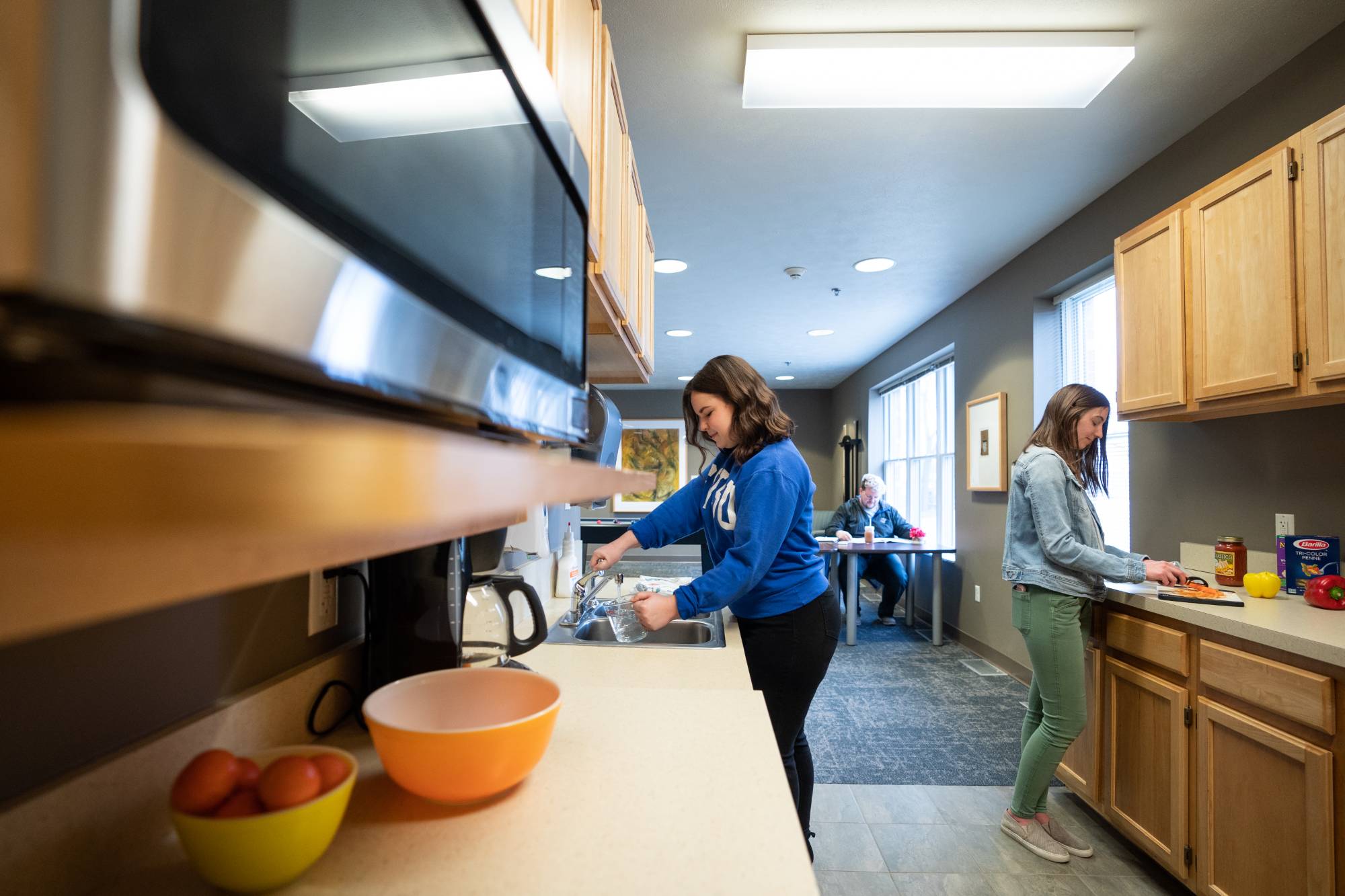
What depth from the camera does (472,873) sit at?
64 cm

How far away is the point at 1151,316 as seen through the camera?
2.35m

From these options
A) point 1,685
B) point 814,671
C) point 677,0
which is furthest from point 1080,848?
point 677,0

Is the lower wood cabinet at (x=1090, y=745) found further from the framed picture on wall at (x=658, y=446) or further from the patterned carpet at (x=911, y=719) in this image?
the framed picture on wall at (x=658, y=446)

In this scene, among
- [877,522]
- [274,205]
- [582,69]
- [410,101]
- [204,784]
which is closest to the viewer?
[274,205]

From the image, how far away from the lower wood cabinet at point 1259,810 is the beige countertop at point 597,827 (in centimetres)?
139

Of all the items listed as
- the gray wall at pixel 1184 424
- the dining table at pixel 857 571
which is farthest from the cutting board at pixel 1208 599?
the dining table at pixel 857 571

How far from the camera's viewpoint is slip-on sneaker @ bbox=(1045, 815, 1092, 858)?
210cm

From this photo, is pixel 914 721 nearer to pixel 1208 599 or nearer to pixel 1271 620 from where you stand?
pixel 1208 599

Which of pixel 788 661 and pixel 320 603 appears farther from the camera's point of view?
pixel 788 661

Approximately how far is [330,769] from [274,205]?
0.57 meters

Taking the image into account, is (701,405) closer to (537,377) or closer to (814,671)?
(814,671)

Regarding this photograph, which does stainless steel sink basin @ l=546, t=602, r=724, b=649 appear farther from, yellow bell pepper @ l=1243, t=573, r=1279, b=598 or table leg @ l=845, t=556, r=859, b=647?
table leg @ l=845, t=556, r=859, b=647

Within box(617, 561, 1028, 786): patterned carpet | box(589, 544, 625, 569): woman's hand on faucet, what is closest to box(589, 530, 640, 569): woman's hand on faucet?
box(589, 544, 625, 569): woman's hand on faucet

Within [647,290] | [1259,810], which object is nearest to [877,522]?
[647,290]
